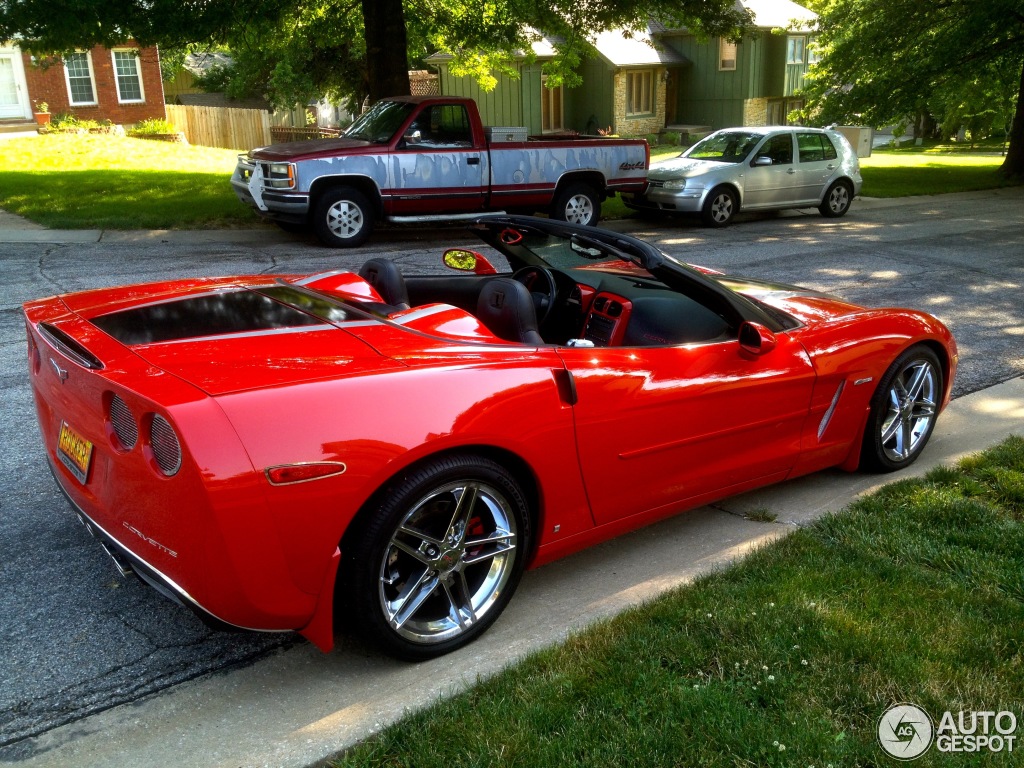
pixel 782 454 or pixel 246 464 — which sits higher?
pixel 246 464

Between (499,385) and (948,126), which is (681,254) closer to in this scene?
(499,385)

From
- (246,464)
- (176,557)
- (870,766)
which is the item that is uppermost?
(246,464)

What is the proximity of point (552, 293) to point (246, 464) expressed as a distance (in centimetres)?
209

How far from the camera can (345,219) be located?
1260cm

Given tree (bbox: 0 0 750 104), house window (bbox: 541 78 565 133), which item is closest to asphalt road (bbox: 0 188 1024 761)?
tree (bbox: 0 0 750 104)

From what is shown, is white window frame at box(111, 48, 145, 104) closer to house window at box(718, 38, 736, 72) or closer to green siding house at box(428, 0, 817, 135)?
green siding house at box(428, 0, 817, 135)

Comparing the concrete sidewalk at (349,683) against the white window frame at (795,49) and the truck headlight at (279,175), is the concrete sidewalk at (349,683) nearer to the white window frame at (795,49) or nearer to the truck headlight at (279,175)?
the truck headlight at (279,175)

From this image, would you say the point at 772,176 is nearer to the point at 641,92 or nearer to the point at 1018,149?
the point at 1018,149

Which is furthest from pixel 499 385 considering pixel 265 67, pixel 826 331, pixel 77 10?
pixel 265 67

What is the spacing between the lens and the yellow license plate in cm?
316

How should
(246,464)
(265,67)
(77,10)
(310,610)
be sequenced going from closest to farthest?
(246,464), (310,610), (77,10), (265,67)

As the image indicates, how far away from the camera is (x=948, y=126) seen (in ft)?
144

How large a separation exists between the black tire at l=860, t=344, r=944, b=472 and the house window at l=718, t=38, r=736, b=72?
36972mm

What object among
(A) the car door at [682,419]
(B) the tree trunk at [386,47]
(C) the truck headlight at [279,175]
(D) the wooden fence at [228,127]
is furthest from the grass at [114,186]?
(A) the car door at [682,419]
